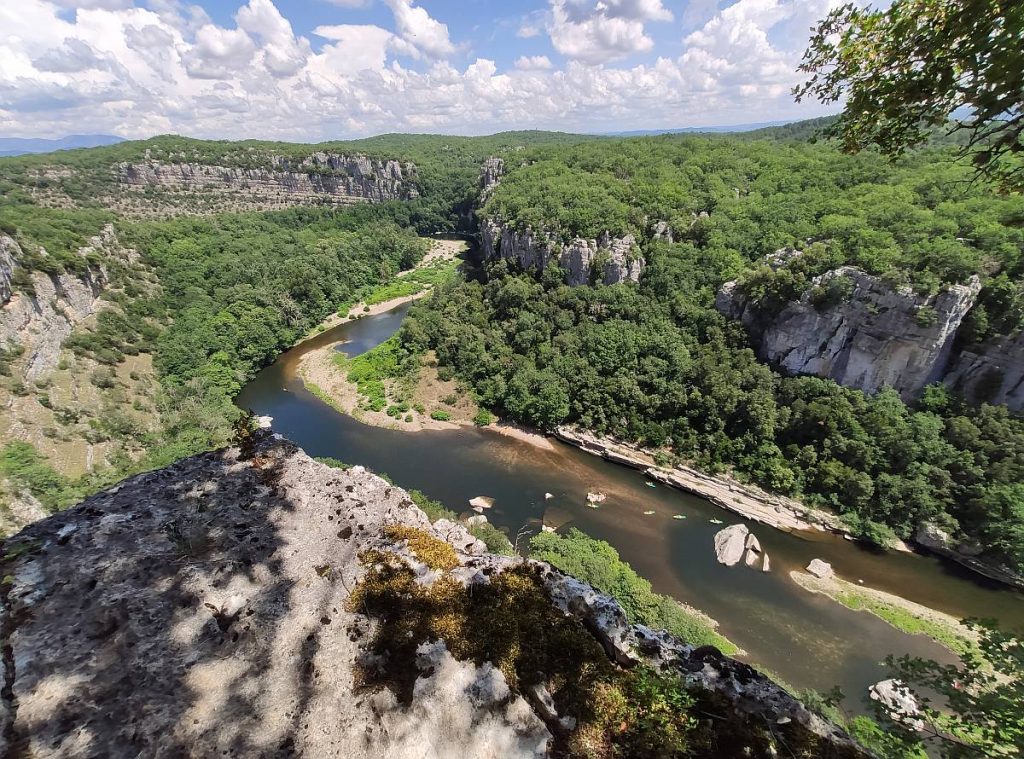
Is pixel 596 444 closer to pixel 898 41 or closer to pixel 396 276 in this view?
pixel 898 41

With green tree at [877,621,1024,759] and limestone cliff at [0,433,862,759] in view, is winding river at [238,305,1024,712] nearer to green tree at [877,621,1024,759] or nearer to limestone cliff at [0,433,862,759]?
green tree at [877,621,1024,759]

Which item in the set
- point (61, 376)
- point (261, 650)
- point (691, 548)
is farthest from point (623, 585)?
point (61, 376)

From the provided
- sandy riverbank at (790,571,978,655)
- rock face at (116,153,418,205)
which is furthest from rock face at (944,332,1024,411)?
rock face at (116,153,418,205)

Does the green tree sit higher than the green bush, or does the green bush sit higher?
the green tree

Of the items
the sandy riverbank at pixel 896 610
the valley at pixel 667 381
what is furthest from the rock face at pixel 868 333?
the sandy riverbank at pixel 896 610

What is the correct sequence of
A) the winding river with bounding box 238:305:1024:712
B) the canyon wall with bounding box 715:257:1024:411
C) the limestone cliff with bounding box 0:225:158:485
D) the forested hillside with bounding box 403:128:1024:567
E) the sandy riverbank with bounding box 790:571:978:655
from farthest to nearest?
→ the canyon wall with bounding box 715:257:1024:411 → the limestone cliff with bounding box 0:225:158:485 → the forested hillside with bounding box 403:128:1024:567 → the sandy riverbank with bounding box 790:571:978:655 → the winding river with bounding box 238:305:1024:712

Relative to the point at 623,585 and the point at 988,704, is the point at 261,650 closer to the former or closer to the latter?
the point at 988,704

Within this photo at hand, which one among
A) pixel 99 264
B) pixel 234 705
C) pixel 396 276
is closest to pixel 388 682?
pixel 234 705
